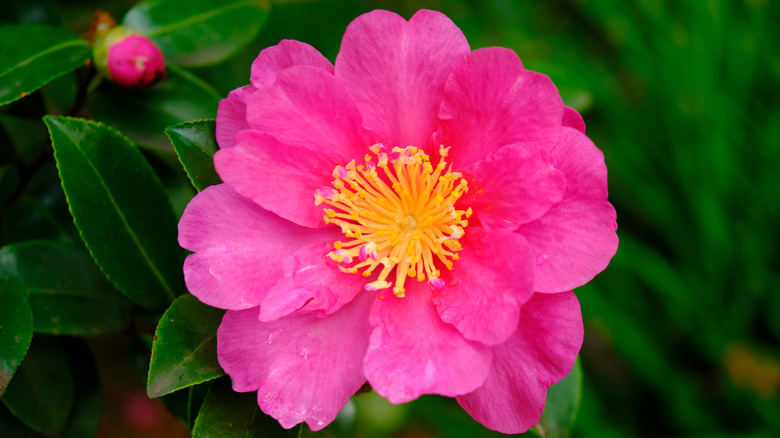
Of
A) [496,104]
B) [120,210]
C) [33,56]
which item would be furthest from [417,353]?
[33,56]

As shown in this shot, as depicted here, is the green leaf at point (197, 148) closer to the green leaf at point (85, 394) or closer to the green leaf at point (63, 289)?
the green leaf at point (63, 289)

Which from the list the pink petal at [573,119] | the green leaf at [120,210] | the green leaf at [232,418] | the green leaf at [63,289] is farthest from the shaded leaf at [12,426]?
the pink petal at [573,119]

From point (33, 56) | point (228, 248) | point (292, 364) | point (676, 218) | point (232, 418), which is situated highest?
point (33, 56)

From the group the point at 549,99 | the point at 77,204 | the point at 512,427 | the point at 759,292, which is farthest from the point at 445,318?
the point at 759,292

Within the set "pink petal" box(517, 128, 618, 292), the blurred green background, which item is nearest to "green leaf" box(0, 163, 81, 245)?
"pink petal" box(517, 128, 618, 292)

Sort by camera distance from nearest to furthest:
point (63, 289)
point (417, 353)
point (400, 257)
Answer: point (417, 353) → point (400, 257) → point (63, 289)

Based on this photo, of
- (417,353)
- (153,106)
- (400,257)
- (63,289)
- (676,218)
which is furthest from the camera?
(676,218)

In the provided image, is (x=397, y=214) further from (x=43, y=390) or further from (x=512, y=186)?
(x=43, y=390)
